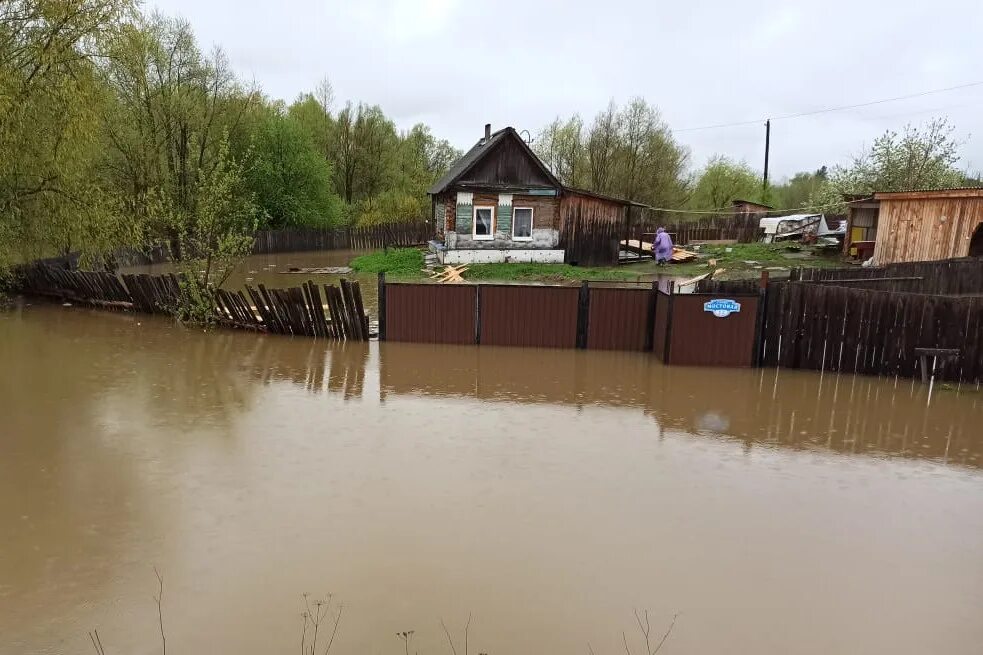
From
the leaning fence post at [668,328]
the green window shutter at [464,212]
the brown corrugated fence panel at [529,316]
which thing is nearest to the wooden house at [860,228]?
the green window shutter at [464,212]

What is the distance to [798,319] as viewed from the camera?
1146 centimetres

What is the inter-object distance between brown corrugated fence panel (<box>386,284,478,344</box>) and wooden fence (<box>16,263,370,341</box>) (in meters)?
0.66

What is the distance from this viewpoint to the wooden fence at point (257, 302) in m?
A: 13.3

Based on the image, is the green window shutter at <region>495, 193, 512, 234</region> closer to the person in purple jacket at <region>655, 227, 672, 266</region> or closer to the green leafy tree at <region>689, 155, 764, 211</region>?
the person in purple jacket at <region>655, 227, 672, 266</region>

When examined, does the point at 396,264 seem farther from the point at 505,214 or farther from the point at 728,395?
the point at 728,395

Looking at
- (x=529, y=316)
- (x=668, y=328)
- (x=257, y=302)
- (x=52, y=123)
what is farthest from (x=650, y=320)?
(x=52, y=123)

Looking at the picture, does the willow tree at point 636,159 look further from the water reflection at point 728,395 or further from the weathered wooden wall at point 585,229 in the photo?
the water reflection at point 728,395

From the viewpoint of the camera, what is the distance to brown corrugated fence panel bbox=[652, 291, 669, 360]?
1192 centimetres

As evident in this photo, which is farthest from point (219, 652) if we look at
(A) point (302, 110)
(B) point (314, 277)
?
(A) point (302, 110)

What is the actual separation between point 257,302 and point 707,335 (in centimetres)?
937

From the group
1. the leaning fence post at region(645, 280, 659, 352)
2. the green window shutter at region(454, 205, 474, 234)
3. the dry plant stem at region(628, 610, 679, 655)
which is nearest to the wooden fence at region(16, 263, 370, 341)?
the leaning fence post at region(645, 280, 659, 352)

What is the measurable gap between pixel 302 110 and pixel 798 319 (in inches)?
1815

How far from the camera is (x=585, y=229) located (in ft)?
85.3

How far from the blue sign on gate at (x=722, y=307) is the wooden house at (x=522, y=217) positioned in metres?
14.6
